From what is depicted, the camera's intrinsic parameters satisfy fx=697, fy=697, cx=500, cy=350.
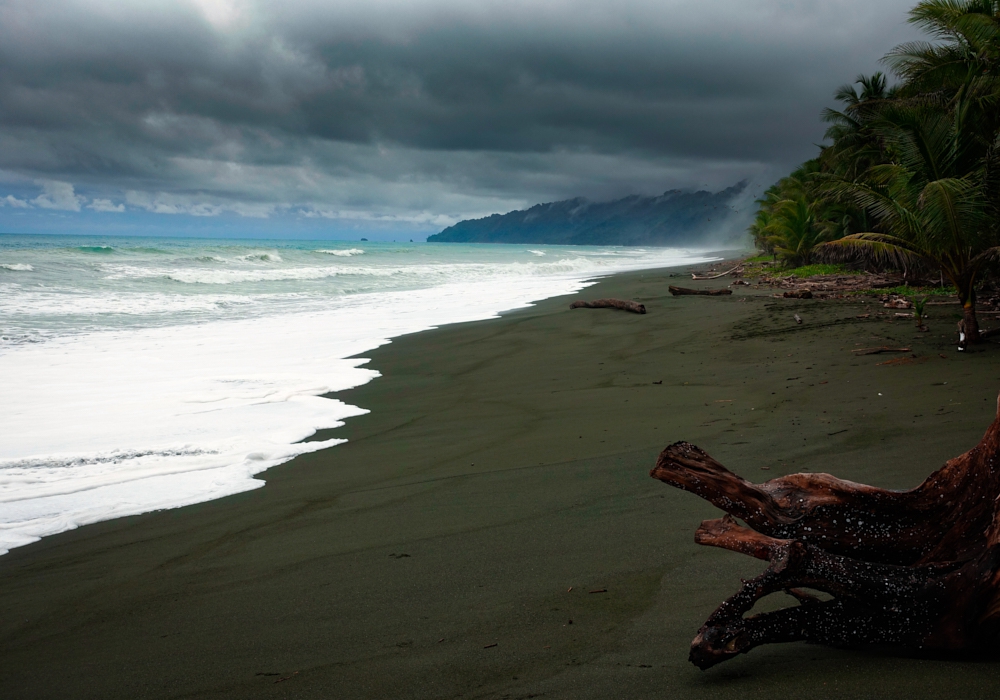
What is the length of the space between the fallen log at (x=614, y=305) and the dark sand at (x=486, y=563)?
25.0 feet

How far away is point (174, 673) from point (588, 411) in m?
4.69

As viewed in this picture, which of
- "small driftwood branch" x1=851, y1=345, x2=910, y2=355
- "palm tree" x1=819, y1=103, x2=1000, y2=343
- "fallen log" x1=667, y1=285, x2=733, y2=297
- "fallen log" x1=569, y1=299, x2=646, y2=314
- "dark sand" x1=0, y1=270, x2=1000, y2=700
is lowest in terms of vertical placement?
"dark sand" x1=0, y1=270, x2=1000, y2=700

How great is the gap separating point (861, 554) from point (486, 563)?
169 centimetres

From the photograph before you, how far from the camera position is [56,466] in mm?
5609

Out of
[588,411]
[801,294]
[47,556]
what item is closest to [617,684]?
[47,556]

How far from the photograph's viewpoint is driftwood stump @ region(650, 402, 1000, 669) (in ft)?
6.79

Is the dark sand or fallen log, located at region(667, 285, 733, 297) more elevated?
fallen log, located at region(667, 285, 733, 297)

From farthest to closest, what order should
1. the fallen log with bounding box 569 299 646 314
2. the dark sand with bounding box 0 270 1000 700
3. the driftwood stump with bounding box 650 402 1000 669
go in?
1. the fallen log with bounding box 569 299 646 314
2. the dark sand with bounding box 0 270 1000 700
3. the driftwood stump with bounding box 650 402 1000 669

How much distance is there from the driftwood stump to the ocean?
3.77 metres

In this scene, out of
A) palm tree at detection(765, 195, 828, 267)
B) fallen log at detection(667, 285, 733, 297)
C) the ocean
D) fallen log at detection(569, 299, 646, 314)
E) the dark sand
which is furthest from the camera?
palm tree at detection(765, 195, 828, 267)

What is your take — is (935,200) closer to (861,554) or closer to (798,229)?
(861,554)

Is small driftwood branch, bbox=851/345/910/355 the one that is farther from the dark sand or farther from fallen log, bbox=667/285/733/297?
fallen log, bbox=667/285/733/297

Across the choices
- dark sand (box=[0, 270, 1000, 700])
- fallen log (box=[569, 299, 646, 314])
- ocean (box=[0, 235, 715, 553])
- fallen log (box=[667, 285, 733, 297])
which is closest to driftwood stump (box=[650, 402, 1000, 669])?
dark sand (box=[0, 270, 1000, 700])

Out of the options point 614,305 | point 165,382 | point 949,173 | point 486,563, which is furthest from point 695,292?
point 486,563
